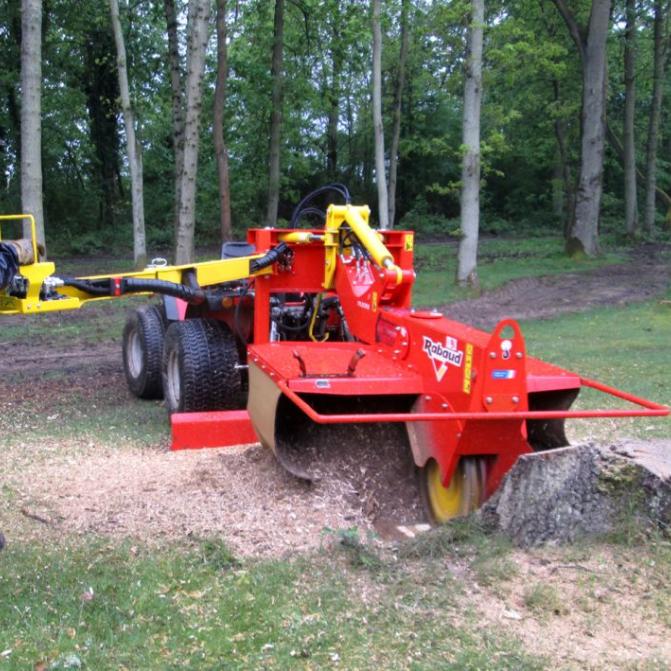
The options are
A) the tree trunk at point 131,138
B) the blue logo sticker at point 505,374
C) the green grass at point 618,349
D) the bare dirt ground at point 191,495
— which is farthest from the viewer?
the tree trunk at point 131,138

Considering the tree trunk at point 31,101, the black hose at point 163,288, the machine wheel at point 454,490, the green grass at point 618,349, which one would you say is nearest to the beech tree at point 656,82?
the green grass at point 618,349

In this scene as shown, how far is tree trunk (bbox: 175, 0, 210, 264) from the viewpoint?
48.2ft

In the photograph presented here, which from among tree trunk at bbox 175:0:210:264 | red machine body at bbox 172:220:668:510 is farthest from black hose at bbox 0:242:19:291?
tree trunk at bbox 175:0:210:264

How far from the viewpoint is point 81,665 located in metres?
3.55

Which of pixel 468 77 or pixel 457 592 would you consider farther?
pixel 468 77

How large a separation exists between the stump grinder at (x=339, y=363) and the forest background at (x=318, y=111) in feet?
35.9

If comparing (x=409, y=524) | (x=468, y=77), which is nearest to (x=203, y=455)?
(x=409, y=524)

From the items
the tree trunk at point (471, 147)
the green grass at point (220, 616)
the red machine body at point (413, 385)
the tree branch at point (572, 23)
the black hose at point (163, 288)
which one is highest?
the tree branch at point (572, 23)

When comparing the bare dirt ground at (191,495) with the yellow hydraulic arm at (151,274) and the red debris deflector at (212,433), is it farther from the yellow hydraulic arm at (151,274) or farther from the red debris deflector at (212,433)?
the yellow hydraulic arm at (151,274)

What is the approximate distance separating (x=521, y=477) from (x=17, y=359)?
923 cm

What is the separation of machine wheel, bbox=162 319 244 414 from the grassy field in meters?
2.53

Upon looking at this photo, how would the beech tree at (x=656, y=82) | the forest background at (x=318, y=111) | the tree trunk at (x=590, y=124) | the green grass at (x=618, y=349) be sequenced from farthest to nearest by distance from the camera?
the beech tree at (x=656, y=82), the forest background at (x=318, y=111), the tree trunk at (x=590, y=124), the green grass at (x=618, y=349)

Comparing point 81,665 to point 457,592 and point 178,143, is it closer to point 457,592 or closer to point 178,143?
point 457,592

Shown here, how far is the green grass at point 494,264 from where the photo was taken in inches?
750
